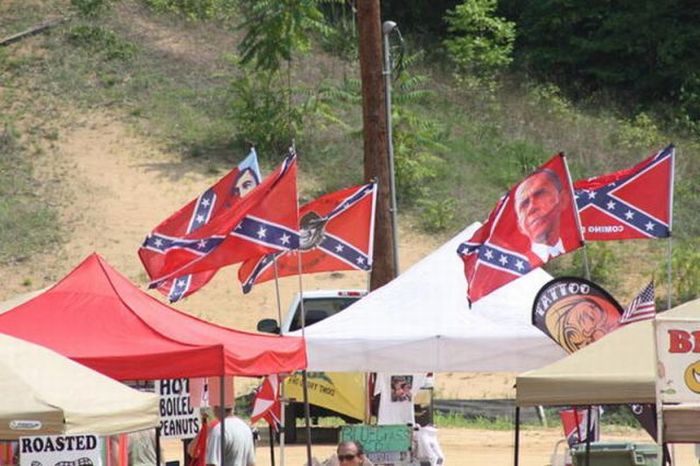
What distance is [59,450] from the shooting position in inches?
511

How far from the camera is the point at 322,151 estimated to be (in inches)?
1876

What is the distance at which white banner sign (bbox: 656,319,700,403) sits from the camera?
40.2 ft

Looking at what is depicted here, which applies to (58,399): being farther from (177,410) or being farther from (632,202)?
(632,202)

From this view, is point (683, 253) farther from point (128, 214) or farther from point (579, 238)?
point (579, 238)

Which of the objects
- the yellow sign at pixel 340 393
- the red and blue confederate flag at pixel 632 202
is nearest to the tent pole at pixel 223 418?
the red and blue confederate flag at pixel 632 202

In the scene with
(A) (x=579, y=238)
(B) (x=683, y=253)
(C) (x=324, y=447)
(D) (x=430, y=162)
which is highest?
(D) (x=430, y=162)

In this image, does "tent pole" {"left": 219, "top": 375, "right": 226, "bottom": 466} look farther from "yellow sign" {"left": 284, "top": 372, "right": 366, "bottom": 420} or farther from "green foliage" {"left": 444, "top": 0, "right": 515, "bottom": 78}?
Answer: "green foliage" {"left": 444, "top": 0, "right": 515, "bottom": 78}

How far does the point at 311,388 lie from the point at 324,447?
0.95 metres

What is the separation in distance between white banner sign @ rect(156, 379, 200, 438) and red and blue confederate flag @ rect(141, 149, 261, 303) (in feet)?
7.27

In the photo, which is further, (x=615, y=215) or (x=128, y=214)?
(x=128, y=214)

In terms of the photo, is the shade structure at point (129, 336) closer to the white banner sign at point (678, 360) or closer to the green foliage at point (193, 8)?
the white banner sign at point (678, 360)

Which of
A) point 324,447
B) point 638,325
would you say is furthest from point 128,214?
point 638,325

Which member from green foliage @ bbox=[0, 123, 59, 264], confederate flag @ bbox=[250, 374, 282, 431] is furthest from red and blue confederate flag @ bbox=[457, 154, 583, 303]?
green foliage @ bbox=[0, 123, 59, 264]

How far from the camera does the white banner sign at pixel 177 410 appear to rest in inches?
698
